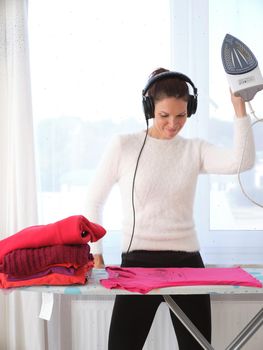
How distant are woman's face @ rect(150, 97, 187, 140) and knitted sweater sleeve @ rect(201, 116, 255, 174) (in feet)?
0.40

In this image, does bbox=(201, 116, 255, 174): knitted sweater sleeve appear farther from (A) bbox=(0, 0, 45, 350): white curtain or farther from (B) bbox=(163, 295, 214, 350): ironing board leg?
(A) bbox=(0, 0, 45, 350): white curtain

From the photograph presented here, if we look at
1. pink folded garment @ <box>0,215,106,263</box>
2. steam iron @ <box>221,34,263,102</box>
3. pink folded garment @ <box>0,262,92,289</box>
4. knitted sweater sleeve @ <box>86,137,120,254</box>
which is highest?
steam iron @ <box>221,34,263,102</box>

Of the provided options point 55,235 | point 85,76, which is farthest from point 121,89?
point 55,235

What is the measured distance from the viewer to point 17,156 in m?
1.68

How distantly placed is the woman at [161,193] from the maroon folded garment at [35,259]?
0.98 ft

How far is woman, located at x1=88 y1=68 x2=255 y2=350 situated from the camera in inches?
52.4

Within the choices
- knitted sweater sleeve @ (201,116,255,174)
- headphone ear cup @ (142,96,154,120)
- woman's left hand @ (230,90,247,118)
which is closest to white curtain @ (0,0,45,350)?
headphone ear cup @ (142,96,154,120)

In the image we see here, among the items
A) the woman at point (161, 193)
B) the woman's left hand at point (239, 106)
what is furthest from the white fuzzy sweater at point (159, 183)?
the woman's left hand at point (239, 106)

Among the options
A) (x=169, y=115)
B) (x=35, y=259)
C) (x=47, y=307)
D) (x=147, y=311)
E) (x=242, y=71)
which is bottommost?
(x=147, y=311)

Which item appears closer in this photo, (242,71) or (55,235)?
(55,235)

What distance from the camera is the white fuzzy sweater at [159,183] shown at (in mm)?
1365

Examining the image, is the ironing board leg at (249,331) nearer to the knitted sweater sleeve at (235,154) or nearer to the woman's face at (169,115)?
the knitted sweater sleeve at (235,154)

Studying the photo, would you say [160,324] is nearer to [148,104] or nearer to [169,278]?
[169,278]

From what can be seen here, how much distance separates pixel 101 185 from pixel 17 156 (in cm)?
46
